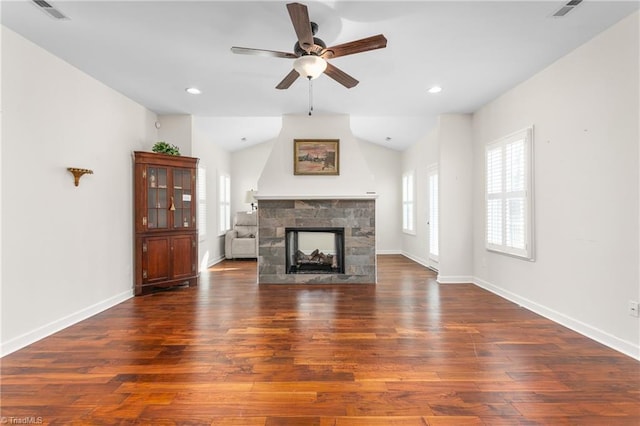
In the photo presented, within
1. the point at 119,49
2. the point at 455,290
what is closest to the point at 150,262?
the point at 119,49

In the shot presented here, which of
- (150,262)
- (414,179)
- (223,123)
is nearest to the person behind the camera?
(150,262)

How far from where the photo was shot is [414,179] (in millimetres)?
7438

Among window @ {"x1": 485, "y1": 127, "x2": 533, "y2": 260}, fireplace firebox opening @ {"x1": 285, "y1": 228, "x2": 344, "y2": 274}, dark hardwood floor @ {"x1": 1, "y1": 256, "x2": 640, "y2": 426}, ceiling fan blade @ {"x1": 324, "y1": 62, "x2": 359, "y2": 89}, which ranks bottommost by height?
dark hardwood floor @ {"x1": 1, "y1": 256, "x2": 640, "y2": 426}

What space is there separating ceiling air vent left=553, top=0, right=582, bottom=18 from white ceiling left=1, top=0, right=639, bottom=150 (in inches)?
1.6

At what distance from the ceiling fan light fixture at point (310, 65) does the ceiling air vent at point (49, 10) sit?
74.3 inches

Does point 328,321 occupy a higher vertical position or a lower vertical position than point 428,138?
lower

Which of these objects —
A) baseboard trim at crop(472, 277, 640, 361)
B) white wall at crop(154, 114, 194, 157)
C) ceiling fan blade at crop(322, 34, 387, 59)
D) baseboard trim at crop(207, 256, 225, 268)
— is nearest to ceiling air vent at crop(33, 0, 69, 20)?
ceiling fan blade at crop(322, 34, 387, 59)

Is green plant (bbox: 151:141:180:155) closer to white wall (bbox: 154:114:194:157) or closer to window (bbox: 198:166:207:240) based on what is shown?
white wall (bbox: 154:114:194:157)

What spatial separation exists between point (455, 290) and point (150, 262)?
4422 mm

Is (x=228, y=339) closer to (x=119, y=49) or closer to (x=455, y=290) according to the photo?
(x=119, y=49)

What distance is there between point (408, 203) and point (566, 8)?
5.69 meters

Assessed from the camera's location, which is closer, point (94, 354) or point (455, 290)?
point (94, 354)

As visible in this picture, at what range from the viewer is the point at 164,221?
4.57 m

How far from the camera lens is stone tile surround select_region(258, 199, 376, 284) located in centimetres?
510
